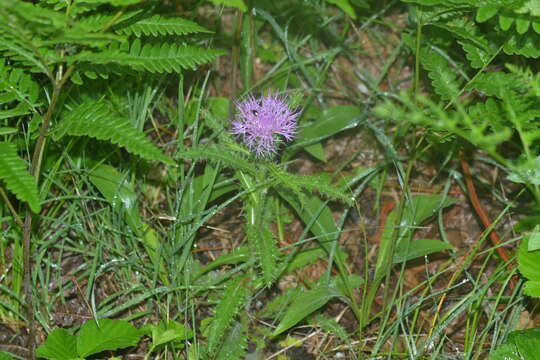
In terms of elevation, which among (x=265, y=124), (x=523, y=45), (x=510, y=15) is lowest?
(x=265, y=124)

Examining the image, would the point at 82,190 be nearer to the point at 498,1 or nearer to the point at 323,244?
the point at 323,244

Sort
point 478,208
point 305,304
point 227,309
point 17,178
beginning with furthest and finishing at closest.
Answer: point 478,208 → point 305,304 → point 227,309 → point 17,178

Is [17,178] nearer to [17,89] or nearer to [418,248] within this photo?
[17,89]

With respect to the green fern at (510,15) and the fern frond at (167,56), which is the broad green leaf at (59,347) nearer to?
the fern frond at (167,56)

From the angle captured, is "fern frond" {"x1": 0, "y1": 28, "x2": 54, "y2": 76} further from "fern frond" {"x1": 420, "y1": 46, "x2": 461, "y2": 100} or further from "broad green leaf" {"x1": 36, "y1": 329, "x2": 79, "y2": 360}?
"fern frond" {"x1": 420, "y1": 46, "x2": 461, "y2": 100}

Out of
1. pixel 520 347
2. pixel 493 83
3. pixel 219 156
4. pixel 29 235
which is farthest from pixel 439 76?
pixel 29 235

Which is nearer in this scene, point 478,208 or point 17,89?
point 17,89

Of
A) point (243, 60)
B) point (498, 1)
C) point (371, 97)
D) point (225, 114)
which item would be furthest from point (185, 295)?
point (498, 1)
